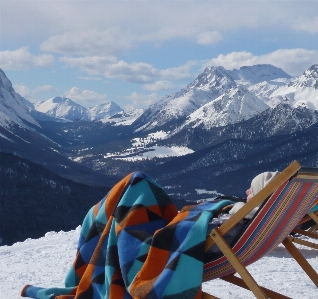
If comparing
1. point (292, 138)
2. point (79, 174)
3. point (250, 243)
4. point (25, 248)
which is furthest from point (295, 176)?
point (292, 138)

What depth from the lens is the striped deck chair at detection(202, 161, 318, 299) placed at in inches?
111

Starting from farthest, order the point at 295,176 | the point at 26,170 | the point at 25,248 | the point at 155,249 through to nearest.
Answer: the point at 26,170
the point at 25,248
the point at 155,249
the point at 295,176

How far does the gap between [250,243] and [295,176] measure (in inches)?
25.9

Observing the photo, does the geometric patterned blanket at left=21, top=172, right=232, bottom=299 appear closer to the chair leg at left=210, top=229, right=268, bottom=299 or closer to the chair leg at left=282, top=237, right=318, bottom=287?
the chair leg at left=210, top=229, right=268, bottom=299

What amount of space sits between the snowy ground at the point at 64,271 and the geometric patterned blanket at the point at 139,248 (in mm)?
1079

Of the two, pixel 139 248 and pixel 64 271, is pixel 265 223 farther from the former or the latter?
pixel 64 271

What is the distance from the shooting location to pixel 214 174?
16950 centimetres

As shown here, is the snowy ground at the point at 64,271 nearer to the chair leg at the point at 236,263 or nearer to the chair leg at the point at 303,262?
the chair leg at the point at 303,262

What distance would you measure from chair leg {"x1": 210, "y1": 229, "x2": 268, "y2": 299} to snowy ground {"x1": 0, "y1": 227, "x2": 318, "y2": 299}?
163 centimetres

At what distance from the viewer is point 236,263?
303 centimetres

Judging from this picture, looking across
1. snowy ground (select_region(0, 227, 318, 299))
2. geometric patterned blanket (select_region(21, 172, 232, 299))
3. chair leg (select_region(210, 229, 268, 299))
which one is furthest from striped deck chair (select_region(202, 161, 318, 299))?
snowy ground (select_region(0, 227, 318, 299))

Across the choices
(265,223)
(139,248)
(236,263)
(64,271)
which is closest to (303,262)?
(265,223)

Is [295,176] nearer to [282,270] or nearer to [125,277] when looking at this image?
[125,277]

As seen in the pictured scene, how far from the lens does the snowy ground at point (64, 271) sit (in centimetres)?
477
